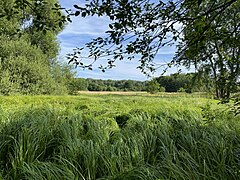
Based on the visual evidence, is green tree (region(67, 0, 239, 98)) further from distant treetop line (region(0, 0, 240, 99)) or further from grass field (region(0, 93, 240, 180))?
grass field (region(0, 93, 240, 180))

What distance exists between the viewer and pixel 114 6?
183cm

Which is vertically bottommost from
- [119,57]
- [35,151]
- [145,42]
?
[35,151]

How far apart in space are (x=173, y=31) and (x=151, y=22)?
0.22 meters

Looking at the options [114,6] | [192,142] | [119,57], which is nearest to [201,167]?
[192,142]

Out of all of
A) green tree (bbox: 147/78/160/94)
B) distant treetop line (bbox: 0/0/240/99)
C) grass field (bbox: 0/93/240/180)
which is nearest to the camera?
distant treetop line (bbox: 0/0/240/99)

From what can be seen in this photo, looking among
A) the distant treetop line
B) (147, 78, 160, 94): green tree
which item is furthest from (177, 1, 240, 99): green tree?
(147, 78, 160, 94): green tree

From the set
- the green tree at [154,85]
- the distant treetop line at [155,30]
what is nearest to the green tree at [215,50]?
the distant treetop line at [155,30]

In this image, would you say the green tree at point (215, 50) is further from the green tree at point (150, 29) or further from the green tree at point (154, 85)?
the green tree at point (154, 85)

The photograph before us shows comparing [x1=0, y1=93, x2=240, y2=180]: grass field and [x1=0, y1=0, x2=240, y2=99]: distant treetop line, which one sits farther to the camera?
[x1=0, y1=93, x2=240, y2=180]: grass field

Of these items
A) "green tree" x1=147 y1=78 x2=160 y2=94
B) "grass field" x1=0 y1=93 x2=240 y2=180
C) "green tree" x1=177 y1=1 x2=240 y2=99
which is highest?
"green tree" x1=177 y1=1 x2=240 y2=99

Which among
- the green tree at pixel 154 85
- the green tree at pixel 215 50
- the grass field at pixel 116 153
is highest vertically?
the green tree at pixel 215 50

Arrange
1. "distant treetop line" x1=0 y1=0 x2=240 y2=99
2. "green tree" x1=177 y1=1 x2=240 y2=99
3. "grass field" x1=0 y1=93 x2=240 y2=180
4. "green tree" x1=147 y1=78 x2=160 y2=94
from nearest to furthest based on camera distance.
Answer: "distant treetop line" x1=0 y1=0 x2=240 y2=99
"grass field" x1=0 y1=93 x2=240 y2=180
"green tree" x1=177 y1=1 x2=240 y2=99
"green tree" x1=147 y1=78 x2=160 y2=94

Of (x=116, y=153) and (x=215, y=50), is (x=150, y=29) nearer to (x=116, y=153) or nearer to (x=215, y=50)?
(x=215, y=50)

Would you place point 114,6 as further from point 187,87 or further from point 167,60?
point 187,87
